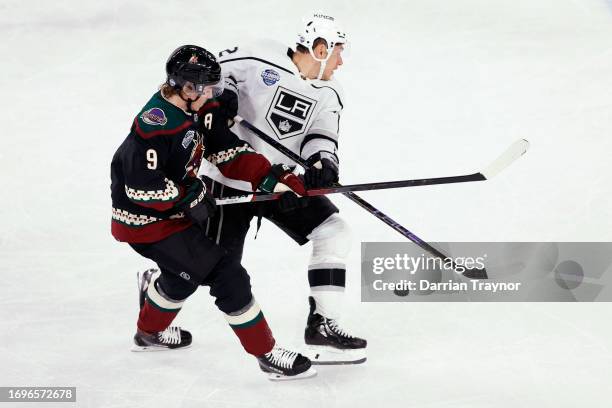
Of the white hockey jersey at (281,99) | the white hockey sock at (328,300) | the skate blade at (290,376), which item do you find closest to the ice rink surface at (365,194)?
the skate blade at (290,376)

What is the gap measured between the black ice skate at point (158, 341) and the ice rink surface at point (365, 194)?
0.14 ft

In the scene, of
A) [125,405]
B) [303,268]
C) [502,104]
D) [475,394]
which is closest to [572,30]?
[502,104]

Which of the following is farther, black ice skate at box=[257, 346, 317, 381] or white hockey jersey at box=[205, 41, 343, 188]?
white hockey jersey at box=[205, 41, 343, 188]

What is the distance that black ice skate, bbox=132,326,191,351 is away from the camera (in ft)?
11.2

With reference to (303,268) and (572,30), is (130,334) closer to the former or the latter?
(303,268)

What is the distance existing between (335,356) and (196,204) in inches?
30.1

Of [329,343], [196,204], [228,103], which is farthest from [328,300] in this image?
→ [228,103]

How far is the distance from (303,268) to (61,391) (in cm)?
141

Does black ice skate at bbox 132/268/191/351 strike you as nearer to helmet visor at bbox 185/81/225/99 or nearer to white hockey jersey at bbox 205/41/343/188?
white hockey jersey at bbox 205/41/343/188

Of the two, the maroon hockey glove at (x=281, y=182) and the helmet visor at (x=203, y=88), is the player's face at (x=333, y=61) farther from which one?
the helmet visor at (x=203, y=88)

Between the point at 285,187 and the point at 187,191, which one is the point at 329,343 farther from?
the point at 187,191

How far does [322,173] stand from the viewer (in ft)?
10.8

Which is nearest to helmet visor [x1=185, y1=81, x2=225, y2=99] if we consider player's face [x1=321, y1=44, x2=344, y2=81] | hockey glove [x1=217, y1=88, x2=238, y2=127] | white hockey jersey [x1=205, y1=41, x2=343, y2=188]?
hockey glove [x1=217, y1=88, x2=238, y2=127]

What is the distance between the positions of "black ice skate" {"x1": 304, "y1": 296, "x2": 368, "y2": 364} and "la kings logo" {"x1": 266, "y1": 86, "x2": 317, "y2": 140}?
24.6 inches
